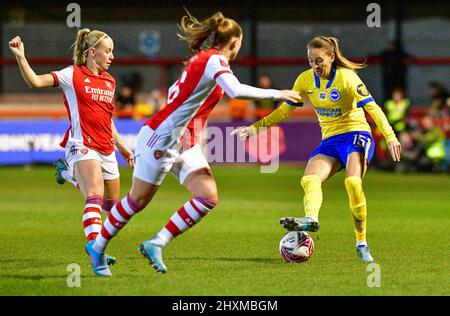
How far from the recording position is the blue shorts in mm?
9680

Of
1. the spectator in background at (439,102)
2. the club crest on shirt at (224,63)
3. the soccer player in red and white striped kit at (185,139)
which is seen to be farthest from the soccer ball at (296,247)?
the spectator in background at (439,102)

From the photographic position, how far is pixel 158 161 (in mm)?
8094

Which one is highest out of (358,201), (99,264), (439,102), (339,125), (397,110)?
(439,102)

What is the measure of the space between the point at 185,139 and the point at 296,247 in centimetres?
181

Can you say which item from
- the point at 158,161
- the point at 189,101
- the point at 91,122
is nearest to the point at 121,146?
the point at 91,122

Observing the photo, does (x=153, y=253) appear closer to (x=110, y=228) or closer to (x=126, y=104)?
(x=110, y=228)

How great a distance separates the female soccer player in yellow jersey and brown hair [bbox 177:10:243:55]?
1.40 metres

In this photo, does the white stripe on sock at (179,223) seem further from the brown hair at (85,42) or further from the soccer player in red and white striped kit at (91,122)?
the brown hair at (85,42)

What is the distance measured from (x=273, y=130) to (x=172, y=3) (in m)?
17.8

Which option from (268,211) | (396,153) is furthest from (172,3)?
(396,153)

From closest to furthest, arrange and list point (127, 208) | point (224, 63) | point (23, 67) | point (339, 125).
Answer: point (224, 63) < point (127, 208) < point (23, 67) < point (339, 125)

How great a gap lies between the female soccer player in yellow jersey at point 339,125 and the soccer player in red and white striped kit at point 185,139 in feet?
4.33

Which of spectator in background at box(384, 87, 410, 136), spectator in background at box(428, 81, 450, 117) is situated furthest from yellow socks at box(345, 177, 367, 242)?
spectator in background at box(428, 81, 450, 117)
